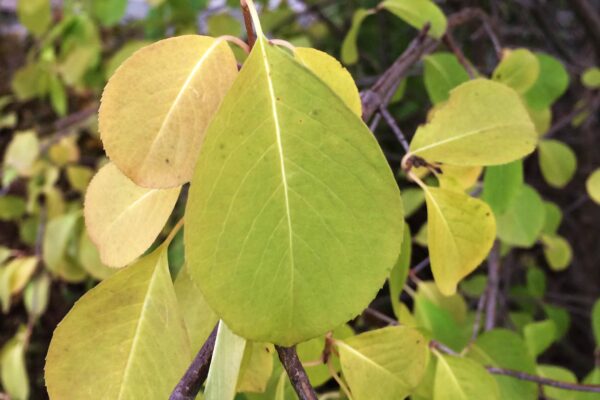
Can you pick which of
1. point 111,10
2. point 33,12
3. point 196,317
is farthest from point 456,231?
point 33,12

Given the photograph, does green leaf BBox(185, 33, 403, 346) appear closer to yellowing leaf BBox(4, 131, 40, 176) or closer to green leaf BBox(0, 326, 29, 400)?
green leaf BBox(0, 326, 29, 400)

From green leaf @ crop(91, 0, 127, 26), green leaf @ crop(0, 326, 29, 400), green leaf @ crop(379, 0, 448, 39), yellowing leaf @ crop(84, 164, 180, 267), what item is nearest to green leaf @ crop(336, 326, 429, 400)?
yellowing leaf @ crop(84, 164, 180, 267)

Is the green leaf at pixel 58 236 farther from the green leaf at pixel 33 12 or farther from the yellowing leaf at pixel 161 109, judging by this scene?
the yellowing leaf at pixel 161 109

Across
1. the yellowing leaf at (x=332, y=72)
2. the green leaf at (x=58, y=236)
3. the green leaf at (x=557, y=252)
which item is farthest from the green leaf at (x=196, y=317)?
the green leaf at (x=557, y=252)

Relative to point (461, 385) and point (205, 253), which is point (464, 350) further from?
point (205, 253)

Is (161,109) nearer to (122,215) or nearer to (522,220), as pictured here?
(122,215)

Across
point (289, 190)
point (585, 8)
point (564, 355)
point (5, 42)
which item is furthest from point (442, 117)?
point (5, 42)
